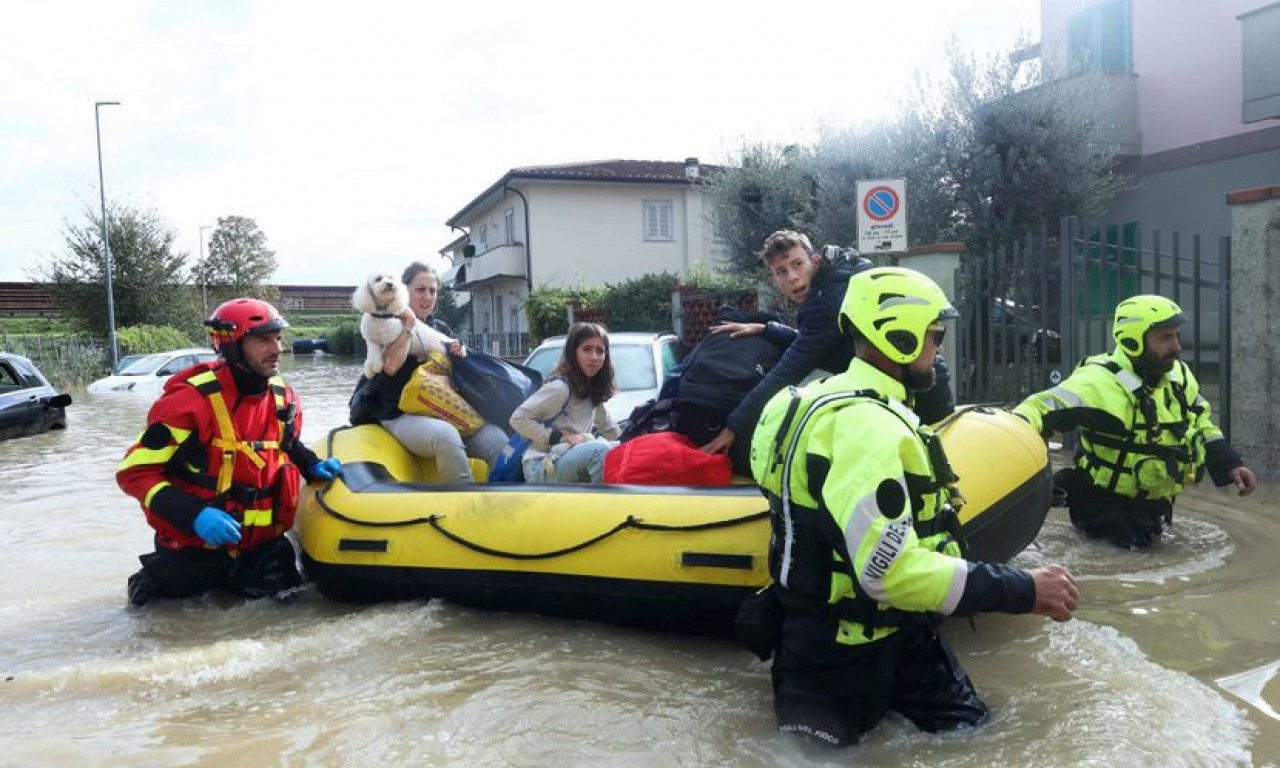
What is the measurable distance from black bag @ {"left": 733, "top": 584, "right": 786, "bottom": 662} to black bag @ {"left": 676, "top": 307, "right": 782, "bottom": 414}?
1584 mm

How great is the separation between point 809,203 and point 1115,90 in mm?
4966

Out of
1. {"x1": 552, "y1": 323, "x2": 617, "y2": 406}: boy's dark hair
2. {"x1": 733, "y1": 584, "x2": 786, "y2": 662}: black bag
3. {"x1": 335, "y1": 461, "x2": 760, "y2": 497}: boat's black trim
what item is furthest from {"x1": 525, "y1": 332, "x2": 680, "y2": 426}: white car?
{"x1": 733, "y1": 584, "x2": 786, "y2": 662}: black bag

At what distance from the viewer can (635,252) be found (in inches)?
1062

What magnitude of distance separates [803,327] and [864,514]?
6.14 feet

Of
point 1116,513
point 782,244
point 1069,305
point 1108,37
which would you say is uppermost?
point 1108,37

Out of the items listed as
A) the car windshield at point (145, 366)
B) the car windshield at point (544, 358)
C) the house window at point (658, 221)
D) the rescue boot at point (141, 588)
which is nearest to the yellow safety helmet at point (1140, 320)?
the rescue boot at point (141, 588)

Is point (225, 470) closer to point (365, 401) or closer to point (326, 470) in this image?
point (326, 470)

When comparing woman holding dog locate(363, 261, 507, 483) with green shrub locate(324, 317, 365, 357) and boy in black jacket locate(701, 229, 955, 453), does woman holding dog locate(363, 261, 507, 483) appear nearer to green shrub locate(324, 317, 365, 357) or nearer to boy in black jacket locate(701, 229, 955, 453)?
boy in black jacket locate(701, 229, 955, 453)

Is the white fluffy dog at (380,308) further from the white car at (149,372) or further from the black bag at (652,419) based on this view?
the white car at (149,372)

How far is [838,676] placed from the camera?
2.79m

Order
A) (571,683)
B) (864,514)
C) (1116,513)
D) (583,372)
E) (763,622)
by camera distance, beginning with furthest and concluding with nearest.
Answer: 1. (583,372)
2. (1116,513)
3. (571,683)
4. (763,622)
5. (864,514)

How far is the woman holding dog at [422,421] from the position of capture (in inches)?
207

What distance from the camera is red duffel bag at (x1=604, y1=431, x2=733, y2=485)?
4379 mm

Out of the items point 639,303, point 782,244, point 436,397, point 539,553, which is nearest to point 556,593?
point 539,553
